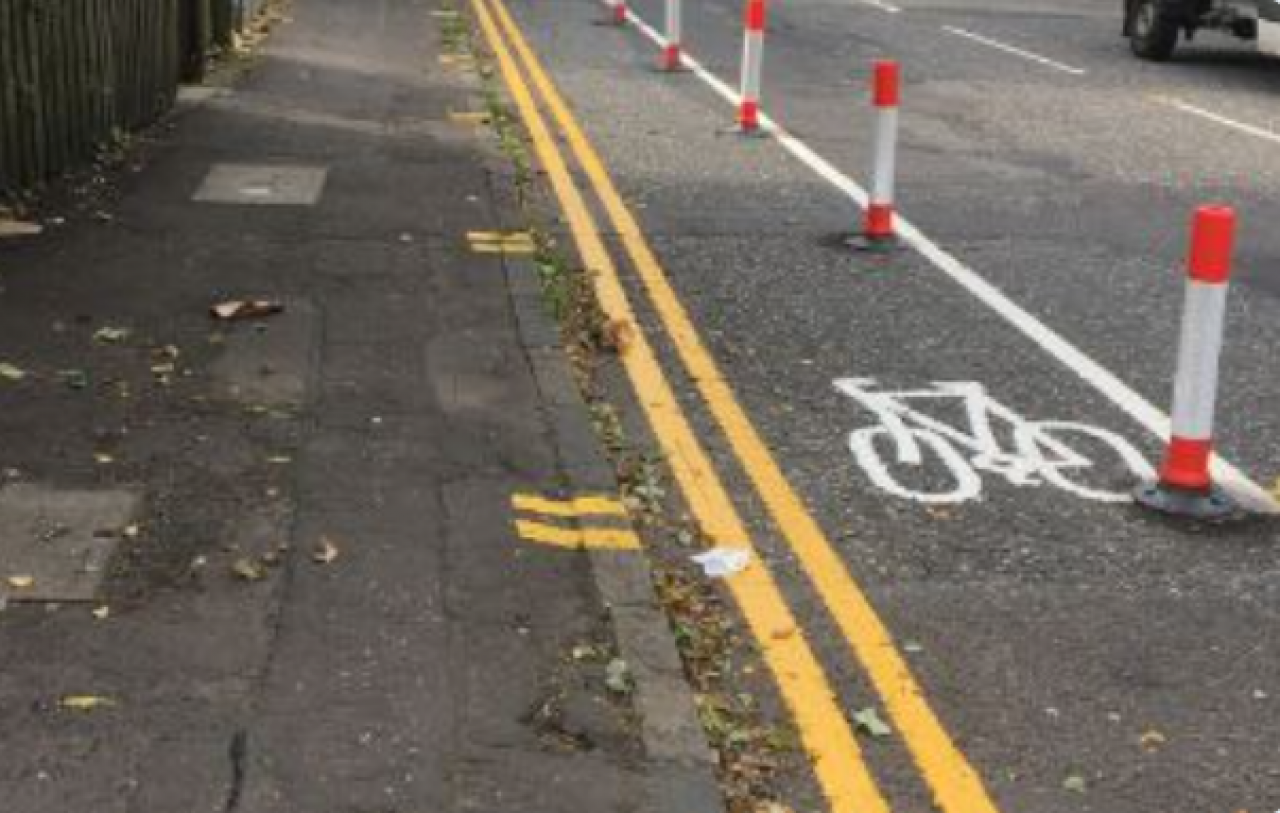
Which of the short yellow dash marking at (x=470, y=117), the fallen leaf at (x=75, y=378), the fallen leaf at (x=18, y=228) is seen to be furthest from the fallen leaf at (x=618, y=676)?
the short yellow dash marking at (x=470, y=117)

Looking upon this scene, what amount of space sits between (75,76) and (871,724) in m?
7.76

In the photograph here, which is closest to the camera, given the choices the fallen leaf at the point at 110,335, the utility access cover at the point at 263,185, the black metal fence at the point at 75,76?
the fallen leaf at the point at 110,335

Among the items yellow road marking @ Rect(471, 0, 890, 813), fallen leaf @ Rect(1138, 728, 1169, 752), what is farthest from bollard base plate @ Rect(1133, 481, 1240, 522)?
fallen leaf @ Rect(1138, 728, 1169, 752)

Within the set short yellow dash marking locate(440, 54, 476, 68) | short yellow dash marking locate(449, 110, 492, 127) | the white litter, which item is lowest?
the white litter

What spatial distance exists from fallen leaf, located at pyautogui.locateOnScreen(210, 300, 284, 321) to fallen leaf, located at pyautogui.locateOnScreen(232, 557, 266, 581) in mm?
2781

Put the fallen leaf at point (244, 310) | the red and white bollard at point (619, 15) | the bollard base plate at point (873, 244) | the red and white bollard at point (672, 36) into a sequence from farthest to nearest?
the red and white bollard at point (619, 15)
the red and white bollard at point (672, 36)
the bollard base plate at point (873, 244)
the fallen leaf at point (244, 310)

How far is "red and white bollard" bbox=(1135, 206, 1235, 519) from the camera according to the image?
597cm

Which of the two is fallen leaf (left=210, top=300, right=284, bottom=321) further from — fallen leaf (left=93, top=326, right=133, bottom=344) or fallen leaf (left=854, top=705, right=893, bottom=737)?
fallen leaf (left=854, top=705, right=893, bottom=737)

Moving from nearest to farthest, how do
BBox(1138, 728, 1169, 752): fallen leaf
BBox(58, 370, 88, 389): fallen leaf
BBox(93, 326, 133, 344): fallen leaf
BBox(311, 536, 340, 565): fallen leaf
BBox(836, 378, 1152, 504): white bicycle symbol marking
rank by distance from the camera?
1. BBox(1138, 728, 1169, 752): fallen leaf
2. BBox(311, 536, 340, 565): fallen leaf
3. BBox(836, 378, 1152, 504): white bicycle symbol marking
4. BBox(58, 370, 88, 389): fallen leaf
5. BBox(93, 326, 133, 344): fallen leaf

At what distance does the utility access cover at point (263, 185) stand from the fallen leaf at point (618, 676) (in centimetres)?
629

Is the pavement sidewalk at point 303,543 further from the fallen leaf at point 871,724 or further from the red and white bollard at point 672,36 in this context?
the red and white bollard at point 672,36

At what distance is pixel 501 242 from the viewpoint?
971cm

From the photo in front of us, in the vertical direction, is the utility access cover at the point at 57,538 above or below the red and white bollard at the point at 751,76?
below

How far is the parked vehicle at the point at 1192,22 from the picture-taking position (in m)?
17.7
